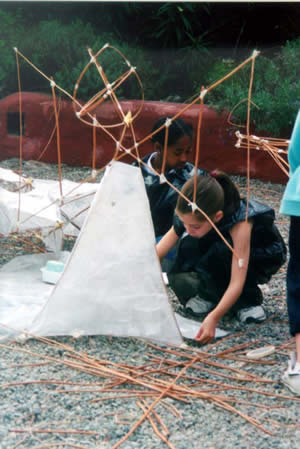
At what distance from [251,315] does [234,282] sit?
227mm

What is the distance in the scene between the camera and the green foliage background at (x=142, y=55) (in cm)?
420

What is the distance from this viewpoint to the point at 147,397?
1472mm

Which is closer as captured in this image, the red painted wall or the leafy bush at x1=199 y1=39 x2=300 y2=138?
the leafy bush at x1=199 y1=39 x2=300 y2=138

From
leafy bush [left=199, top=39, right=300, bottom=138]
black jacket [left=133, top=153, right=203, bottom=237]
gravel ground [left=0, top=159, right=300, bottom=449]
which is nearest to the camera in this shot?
gravel ground [left=0, top=159, right=300, bottom=449]

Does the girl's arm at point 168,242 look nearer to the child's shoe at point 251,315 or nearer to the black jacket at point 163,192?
the child's shoe at point 251,315

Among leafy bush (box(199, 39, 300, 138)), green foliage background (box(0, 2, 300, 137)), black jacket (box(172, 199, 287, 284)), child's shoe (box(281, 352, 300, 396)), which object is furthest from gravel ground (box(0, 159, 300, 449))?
green foliage background (box(0, 2, 300, 137))

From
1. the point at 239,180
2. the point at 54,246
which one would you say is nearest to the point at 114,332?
the point at 54,246

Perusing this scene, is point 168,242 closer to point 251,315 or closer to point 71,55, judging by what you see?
point 251,315

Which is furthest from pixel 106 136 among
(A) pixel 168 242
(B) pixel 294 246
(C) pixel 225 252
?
(B) pixel 294 246

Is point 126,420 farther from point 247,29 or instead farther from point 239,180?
point 247,29

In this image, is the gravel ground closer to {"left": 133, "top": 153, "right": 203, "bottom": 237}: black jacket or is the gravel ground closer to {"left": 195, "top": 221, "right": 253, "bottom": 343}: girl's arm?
{"left": 195, "top": 221, "right": 253, "bottom": 343}: girl's arm

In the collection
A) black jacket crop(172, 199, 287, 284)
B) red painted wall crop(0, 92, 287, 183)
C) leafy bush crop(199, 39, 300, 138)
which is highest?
leafy bush crop(199, 39, 300, 138)

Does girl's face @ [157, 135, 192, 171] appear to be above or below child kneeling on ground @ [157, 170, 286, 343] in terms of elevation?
above

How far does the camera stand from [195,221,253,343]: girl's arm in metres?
1.68
